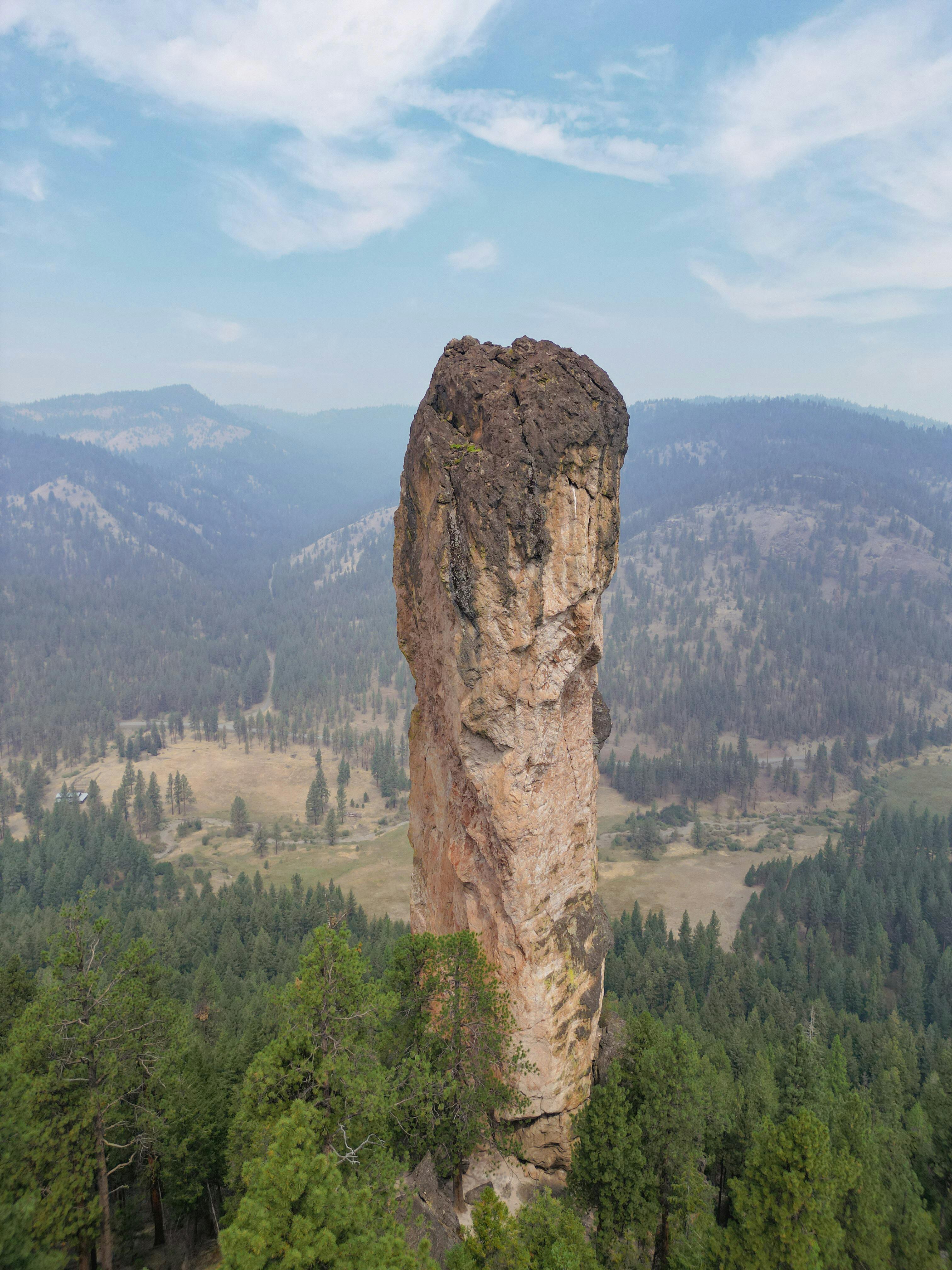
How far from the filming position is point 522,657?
23.3 metres

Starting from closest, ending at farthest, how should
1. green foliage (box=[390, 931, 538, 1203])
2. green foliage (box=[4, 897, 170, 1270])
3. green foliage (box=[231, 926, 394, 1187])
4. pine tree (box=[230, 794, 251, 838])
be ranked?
1. green foliage (box=[231, 926, 394, 1187])
2. green foliage (box=[4, 897, 170, 1270])
3. green foliage (box=[390, 931, 538, 1203])
4. pine tree (box=[230, 794, 251, 838])

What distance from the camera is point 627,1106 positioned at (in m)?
23.7

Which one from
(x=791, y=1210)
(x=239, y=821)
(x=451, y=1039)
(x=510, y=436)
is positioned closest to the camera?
(x=791, y=1210)

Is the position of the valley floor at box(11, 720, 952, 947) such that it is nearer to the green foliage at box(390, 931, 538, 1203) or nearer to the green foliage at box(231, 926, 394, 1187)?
the green foliage at box(390, 931, 538, 1203)

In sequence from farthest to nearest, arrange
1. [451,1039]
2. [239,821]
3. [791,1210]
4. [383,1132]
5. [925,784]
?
[925,784]
[239,821]
[451,1039]
[791,1210]
[383,1132]

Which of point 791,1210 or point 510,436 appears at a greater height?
point 510,436

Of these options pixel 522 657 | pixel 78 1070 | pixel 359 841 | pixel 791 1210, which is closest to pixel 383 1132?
pixel 78 1070

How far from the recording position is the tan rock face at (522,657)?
895 inches

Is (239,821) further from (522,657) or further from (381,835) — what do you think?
(522,657)

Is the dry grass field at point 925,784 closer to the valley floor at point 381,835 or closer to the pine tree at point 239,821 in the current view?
the valley floor at point 381,835

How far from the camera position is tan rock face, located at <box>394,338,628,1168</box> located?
22.7m

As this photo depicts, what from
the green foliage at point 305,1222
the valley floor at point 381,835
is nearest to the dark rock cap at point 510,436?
the green foliage at point 305,1222

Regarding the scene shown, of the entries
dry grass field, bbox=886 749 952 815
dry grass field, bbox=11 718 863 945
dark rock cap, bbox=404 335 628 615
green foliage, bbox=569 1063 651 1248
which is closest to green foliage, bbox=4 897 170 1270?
green foliage, bbox=569 1063 651 1248

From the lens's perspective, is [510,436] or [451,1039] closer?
[451,1039]
